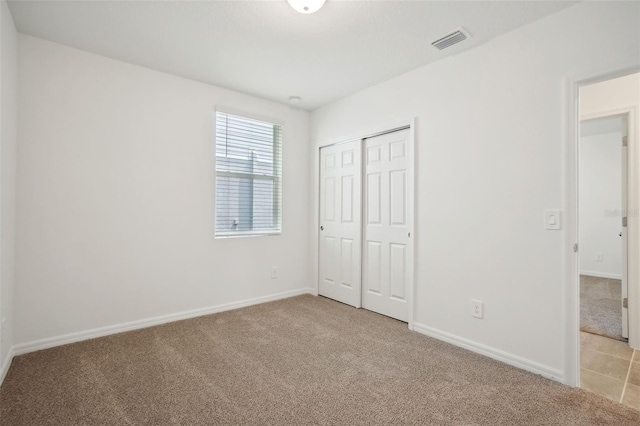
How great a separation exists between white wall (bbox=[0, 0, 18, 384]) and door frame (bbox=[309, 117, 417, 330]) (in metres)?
2.89

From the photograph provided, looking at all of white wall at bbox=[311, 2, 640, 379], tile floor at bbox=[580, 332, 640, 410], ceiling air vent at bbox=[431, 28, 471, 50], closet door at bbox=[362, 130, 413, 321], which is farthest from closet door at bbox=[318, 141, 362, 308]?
tile floor at bbox=[580, 332, 640, 410]

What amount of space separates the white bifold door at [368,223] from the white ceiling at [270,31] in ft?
2.95

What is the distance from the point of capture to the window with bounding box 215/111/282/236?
11.5ft

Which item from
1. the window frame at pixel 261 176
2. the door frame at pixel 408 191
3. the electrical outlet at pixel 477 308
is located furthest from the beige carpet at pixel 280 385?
the window frame at pixel 261 176

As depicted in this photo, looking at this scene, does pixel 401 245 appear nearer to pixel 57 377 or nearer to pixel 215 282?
pixel 215 282

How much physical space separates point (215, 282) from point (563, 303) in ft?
10.2

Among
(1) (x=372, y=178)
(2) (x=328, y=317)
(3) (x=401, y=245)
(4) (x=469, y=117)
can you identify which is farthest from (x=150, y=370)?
(4) (x=469, y=117)

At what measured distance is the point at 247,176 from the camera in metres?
3.71

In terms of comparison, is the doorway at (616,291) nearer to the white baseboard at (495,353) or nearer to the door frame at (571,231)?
the door frame at (571,231)

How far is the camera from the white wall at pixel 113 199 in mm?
2492

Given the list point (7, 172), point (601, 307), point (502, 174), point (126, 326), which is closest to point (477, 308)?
point (502, 174)

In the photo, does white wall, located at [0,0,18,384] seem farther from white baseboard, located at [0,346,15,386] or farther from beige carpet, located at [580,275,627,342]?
beige carpet, located at [580,275,627,342]

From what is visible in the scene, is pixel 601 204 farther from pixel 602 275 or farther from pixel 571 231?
pixel 571 231

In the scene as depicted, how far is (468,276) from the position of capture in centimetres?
260
